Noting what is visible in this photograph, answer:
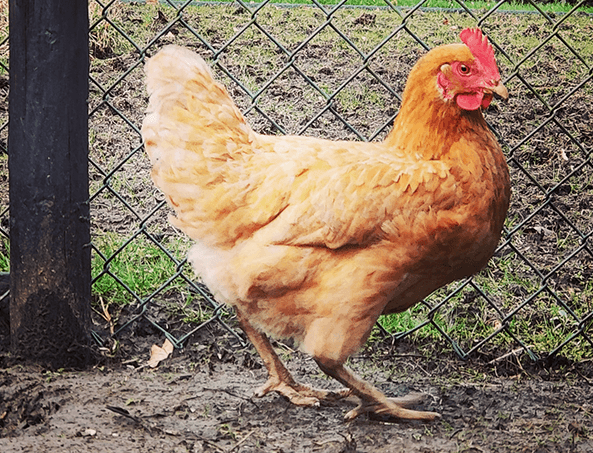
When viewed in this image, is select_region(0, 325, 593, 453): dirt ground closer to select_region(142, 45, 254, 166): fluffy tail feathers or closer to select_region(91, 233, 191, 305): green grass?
select_region(91, 233, 191, 305): green grass

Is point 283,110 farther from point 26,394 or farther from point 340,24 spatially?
point 26,394

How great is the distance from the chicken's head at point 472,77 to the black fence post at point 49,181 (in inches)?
50.1

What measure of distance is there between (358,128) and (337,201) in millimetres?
2227

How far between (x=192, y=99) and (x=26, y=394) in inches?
46.6

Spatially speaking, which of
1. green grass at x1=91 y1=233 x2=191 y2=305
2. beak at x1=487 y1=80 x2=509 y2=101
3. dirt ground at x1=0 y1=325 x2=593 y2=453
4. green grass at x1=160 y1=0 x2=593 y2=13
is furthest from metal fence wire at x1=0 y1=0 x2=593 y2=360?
beak at x1=487 y1=80 x2=509 y2=101

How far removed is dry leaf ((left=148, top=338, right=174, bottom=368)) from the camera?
2.85 meters

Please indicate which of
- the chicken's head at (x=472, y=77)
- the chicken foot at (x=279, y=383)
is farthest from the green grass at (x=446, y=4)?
the chicken foot at (x=279, y=383)

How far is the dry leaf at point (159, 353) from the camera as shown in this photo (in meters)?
2.85

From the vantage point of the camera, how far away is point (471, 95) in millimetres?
2299

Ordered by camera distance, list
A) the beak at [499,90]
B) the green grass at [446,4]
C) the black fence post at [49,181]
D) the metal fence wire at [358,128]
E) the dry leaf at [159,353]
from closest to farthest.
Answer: the beak at [499,90]
the black fence post at [49,181]
the dry leaf at [159,353]
the metal fence wire at [358,128]
the green grass at [446,4]

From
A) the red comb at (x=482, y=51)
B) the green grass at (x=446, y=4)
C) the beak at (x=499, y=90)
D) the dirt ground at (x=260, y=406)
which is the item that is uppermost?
the green grass at (x=446, y=4)

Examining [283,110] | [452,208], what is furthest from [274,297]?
[283,110]

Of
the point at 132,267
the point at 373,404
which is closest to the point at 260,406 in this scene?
the point at 373,404

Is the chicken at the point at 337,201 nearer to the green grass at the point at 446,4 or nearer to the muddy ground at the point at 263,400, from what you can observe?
the muddy ground at the point at 263,400
